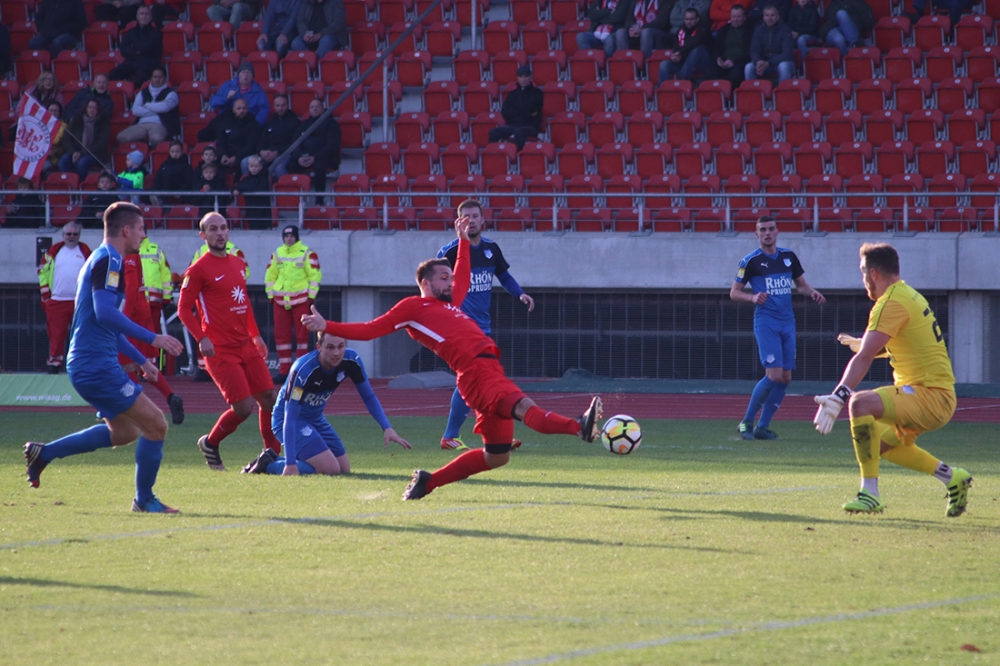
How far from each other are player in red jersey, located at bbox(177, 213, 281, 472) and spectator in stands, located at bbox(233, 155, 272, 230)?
10797 mm

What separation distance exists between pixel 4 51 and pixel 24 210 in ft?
13.1

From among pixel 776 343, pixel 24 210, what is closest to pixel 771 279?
pixel 776 343

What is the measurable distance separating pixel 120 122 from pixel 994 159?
16253 mm

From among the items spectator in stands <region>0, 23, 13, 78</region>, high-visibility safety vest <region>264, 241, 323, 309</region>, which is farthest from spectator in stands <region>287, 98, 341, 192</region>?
spectator in stands <region>0, 23, 13, 78</region>

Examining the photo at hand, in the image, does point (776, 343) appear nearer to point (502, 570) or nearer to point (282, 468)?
point (282, 468)

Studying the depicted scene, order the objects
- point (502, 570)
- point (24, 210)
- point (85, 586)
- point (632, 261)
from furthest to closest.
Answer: point (24, 210)
point (632, 261)
point (502, 570)
point (85, 586)

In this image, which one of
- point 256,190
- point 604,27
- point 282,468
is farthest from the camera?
point 604,27

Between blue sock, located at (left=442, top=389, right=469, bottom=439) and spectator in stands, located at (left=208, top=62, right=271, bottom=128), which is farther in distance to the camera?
spectator in stands, located at (left=208, top=62, right=271, bottom=128)

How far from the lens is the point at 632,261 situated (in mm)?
20344

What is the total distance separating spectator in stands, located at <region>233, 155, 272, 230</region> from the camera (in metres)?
21.7

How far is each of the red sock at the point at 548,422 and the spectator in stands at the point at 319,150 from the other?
51.6 ft

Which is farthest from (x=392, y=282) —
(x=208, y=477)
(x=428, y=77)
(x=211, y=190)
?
(x=208, y=477)

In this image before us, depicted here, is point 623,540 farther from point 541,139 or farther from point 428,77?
point 428,77

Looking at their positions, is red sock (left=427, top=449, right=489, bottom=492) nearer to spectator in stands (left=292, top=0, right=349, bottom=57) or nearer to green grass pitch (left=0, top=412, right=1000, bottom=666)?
green grass pitch (left=0, top=412, right=1000, bottom=666)
